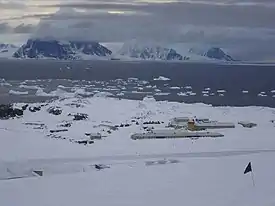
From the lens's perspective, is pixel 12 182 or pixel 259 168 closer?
pixel 12 182

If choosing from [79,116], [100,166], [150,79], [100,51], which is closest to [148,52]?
[150,79]

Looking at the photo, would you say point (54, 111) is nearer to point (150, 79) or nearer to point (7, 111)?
point (7, 111)

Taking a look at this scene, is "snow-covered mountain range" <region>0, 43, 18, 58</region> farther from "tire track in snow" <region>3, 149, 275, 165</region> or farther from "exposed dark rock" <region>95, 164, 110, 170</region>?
"exposed dark rock" <region>95, 164, 110, 170</region>

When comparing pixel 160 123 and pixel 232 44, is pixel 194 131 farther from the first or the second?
pixel 232 44

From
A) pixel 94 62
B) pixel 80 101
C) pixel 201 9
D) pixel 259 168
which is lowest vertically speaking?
pixel 259 168

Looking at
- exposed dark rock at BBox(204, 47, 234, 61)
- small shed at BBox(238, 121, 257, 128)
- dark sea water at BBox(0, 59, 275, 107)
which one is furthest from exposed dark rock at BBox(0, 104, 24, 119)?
small shed at BBox(238, 121, 257, 128)

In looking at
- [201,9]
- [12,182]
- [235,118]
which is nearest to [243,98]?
[235,118]
